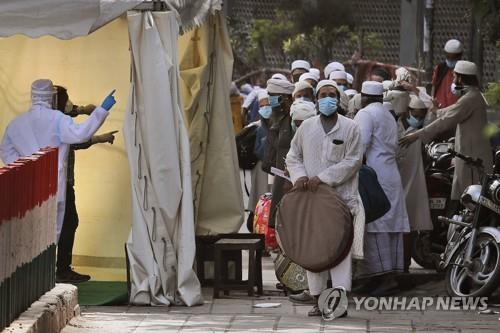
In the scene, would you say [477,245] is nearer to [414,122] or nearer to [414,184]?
[414,184]

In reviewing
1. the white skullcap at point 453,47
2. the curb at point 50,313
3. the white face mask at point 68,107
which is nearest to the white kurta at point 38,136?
the white face mask at point 68,107

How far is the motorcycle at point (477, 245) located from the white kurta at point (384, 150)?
1.44 feet

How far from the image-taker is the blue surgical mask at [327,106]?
11.5 m

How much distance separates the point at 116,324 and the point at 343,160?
218 cm

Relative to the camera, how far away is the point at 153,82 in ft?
38.7

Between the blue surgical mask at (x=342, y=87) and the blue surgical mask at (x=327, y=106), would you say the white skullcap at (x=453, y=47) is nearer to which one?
the blue surgical mask at (x=342, y=87)

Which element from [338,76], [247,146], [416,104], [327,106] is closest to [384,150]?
[327,106]

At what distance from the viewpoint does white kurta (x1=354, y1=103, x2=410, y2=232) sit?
12523 millimetres

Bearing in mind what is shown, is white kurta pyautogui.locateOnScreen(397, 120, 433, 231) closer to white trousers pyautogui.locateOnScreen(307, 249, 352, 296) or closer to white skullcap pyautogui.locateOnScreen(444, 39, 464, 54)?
white trousers pyautogui.locateOnScreen(307, 249, 352, 296)

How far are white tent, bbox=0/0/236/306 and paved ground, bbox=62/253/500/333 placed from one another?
10.5 inches

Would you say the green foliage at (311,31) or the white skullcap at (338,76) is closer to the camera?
the white skullcap at (338,76)

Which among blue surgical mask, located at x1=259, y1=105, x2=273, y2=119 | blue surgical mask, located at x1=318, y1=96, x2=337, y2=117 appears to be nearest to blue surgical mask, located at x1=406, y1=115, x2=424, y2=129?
blue surgical mask, located at x1=259, y1=105, x2=273, y2=119

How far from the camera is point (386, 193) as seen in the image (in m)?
12.5

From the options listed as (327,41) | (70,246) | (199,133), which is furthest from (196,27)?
(327,41)
